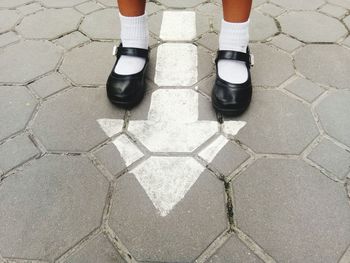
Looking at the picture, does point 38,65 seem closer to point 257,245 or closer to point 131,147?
point 131,147

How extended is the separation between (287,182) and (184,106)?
579 millimetres

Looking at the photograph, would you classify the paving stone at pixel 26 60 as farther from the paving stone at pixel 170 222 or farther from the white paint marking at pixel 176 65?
the paving stone at pixel 170 222

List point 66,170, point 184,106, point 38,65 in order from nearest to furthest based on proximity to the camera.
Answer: point 66,170 < point 184,106 < point 38,65

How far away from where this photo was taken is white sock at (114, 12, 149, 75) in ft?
4.96

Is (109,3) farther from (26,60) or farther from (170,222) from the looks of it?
(170,222)

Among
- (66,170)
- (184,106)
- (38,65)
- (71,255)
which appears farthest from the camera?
(38,65)

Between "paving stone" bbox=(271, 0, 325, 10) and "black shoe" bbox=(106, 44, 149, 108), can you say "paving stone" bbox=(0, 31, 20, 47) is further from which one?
"paving stone" bbox=(271, 0, 325, 10)

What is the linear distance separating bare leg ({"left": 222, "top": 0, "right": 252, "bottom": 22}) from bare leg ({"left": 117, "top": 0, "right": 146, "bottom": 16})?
39 cm

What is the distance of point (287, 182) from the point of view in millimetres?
1190

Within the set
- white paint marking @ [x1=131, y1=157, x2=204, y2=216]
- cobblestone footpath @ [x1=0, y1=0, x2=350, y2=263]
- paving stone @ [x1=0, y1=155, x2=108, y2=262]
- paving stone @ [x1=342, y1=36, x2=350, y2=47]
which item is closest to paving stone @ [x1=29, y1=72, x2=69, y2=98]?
cobblestone footpath @ [x1=0, y1=0, x2=350, y2=263]

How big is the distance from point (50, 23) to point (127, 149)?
1261 mm

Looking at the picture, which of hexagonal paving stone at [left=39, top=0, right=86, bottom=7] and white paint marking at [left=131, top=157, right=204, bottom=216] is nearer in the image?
white paint marking at [left=131, top=157, right=204, bottom=216]

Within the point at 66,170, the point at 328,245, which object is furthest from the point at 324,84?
the point at 66,170

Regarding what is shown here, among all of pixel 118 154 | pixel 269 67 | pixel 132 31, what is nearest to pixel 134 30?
pixel 132 31
